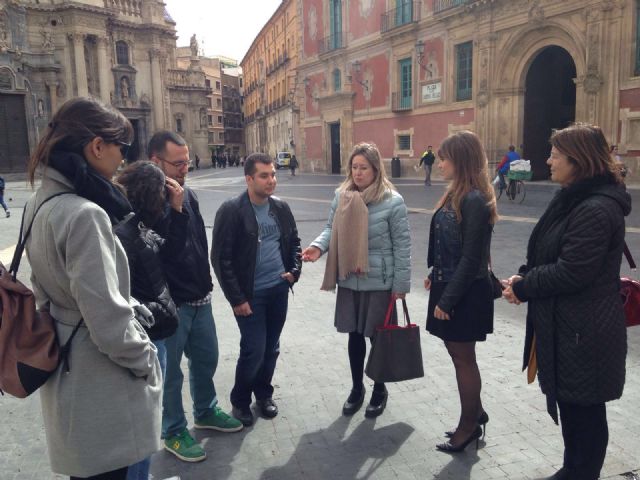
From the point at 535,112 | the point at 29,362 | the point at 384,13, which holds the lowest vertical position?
the point at 29,362

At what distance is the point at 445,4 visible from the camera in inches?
976

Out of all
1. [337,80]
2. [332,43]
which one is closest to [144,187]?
[337,80]

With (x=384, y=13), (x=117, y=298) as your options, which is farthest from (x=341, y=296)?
(x=384, y=13)

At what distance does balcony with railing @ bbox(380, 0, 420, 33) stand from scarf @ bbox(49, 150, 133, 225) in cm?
2736

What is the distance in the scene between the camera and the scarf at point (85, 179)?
6.01ft

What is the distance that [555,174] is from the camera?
8.76 ft

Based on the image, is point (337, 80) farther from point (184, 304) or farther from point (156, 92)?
point (184, 304)

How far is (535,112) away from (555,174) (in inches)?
876

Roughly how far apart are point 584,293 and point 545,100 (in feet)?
75.6

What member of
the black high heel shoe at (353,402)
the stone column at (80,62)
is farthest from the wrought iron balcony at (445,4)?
the stone column at (80,62)

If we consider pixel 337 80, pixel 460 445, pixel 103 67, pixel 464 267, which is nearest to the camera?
pixel 464 267

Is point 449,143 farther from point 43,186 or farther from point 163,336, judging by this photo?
point 43,186

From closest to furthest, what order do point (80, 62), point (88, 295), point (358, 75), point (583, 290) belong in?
point (88, 295), point (583, 290), point (358, 75), point (80, 62)

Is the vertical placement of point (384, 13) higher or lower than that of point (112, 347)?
higher
